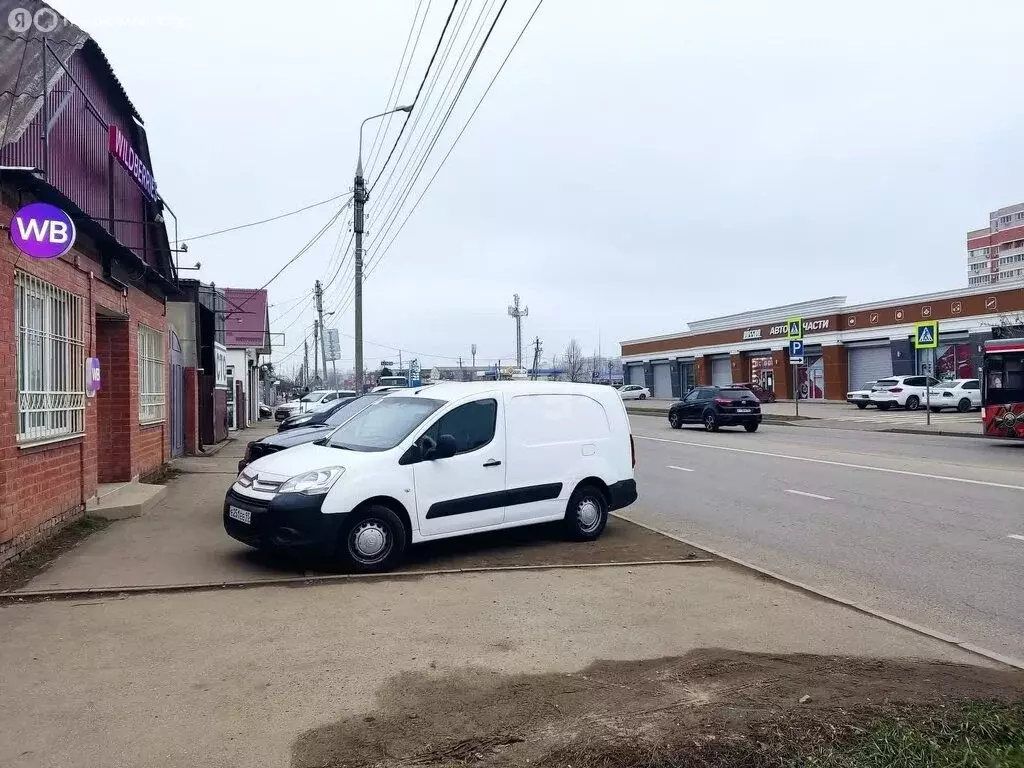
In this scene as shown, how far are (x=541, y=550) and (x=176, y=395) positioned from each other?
12.6 m

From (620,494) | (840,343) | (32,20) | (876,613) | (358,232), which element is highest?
(32,20)

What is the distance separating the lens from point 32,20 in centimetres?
926

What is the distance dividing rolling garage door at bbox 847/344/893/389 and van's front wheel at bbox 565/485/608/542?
1561 inches

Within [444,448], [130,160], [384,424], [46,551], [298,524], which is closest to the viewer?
[298,524]

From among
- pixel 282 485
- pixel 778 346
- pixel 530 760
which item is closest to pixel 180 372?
pixel 282 485

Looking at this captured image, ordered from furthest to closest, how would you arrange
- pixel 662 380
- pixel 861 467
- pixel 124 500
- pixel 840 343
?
pixel 662 380 < pixel 840 343 < pixel 861 467 < pixel 124 500

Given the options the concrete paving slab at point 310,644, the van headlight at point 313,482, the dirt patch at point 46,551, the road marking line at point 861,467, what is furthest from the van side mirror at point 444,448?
the road marking line at point 861,467

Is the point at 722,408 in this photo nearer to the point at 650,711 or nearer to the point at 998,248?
the point at 650,711

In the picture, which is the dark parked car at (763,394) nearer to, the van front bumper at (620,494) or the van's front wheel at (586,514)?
the van front bumper at (620,494)

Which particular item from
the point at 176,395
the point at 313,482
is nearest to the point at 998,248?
the point at 176,395

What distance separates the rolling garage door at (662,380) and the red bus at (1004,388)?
150ft

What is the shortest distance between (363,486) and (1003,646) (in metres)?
4.90

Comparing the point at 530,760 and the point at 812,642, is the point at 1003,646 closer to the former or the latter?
Result: the point at 812,642

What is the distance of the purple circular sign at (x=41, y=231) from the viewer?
286 inches
